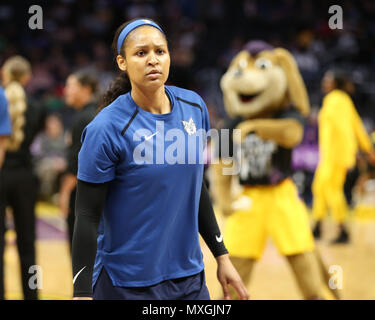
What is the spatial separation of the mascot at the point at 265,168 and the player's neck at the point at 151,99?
1828mm

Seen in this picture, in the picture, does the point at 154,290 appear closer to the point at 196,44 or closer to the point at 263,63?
the point at 263,63

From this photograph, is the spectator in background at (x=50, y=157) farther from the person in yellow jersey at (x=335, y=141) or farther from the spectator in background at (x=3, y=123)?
the spectator in background at (x=3, y=123)

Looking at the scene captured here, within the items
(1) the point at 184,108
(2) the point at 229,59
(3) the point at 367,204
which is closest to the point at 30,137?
(1) the point at 184,108

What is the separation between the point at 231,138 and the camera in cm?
394

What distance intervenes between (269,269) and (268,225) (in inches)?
80.5

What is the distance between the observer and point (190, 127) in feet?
6.89

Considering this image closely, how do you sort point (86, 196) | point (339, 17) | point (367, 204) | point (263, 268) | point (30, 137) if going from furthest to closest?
point (367, 204), point (263, 268), point (30, 137), point (339, 17), point (86, 196)

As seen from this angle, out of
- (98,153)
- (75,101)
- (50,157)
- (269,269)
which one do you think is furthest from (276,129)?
(50,157)

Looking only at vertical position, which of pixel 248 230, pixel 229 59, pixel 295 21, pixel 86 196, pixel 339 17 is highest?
pixel 295 21

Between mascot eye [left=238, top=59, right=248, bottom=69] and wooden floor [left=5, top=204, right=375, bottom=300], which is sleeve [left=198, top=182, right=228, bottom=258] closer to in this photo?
mascot eye [left=238, top=59, right=248, bottom=69]

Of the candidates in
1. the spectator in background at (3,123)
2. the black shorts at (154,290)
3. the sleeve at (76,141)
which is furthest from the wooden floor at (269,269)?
the black shorts at (154,290)

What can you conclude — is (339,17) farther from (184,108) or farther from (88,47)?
(88,47)

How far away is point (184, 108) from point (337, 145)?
14.4 feet

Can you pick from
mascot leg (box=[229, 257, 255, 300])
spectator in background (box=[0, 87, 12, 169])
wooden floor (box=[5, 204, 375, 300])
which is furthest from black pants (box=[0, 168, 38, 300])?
mascot leg (box=[229, 257, 255, 300])
